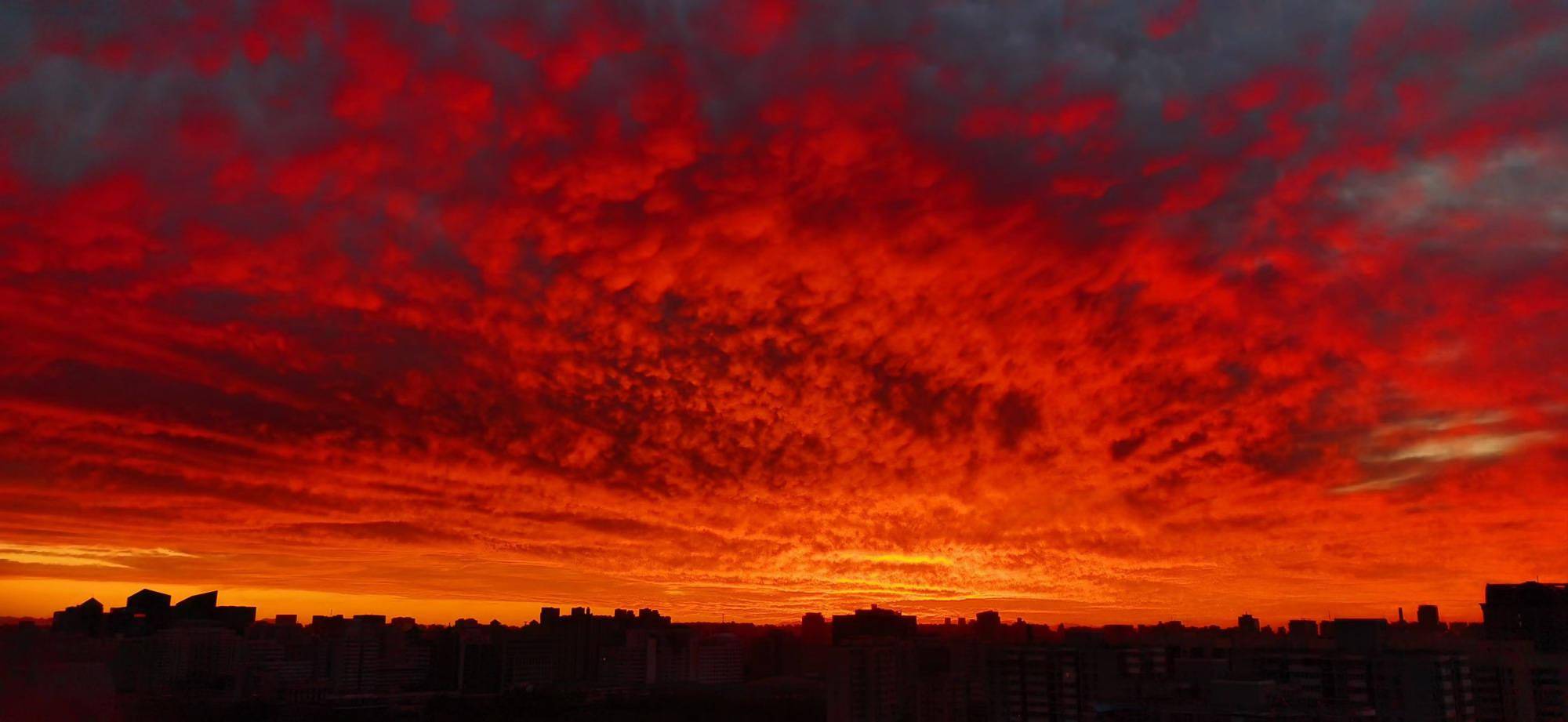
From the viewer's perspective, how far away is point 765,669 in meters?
82.9

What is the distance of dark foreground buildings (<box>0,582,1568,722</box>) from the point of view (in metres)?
25.8

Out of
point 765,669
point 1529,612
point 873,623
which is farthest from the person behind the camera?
point 765,669

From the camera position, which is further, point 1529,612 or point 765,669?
point 765,669

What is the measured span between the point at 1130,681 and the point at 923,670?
30.4 ft

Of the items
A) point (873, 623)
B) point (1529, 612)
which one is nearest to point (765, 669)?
point (873, 623)

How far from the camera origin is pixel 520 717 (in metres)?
51.6

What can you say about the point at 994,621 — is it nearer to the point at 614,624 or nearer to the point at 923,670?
the point at 923,670

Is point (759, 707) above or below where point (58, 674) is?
below

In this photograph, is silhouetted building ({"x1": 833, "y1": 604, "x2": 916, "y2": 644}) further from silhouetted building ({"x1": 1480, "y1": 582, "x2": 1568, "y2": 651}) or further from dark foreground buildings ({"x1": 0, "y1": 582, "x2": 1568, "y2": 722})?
silhouetted building ({"x1": 1480, "y1": 582, "x2": 1568, "y2": 651})

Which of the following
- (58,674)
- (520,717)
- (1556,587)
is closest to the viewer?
(58,674)

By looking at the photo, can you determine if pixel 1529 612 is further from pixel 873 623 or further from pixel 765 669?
pixel 765 669

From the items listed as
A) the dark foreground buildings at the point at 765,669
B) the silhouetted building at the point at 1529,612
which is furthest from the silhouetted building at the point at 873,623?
the silhouetted building at the point at 1529,612

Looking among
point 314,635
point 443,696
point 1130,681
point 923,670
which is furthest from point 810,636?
point 1130,681

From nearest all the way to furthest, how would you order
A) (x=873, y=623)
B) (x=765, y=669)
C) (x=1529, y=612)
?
(x=1529, y=612)
(x=873, y=623)
(x=765, y=669)
